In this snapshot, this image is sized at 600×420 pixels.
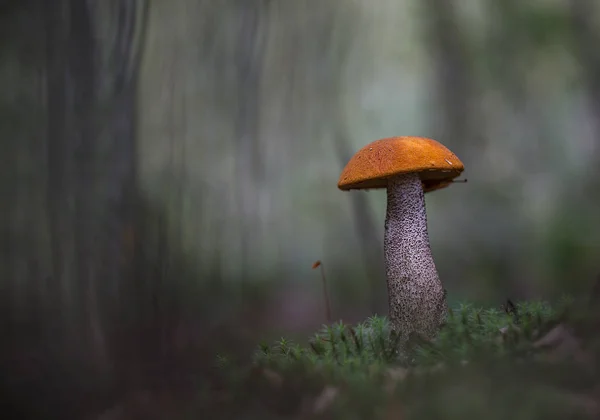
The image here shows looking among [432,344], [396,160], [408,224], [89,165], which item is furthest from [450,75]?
[89,165]

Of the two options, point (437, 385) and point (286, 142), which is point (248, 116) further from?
point (437, 385)

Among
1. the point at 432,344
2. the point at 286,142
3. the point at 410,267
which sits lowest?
the point at 432,344

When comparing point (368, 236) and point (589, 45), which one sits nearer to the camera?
point (589, 45)

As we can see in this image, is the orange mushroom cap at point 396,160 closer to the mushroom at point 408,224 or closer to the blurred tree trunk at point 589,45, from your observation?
the mushroom at point 408,224

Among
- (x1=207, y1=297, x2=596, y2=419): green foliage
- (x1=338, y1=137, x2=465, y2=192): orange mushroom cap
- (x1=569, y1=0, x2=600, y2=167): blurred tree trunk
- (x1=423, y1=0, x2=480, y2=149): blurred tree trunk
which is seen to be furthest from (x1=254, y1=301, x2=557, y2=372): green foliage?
(x1=569, y1=0, x2=600, y2=167): blurred tree trunk

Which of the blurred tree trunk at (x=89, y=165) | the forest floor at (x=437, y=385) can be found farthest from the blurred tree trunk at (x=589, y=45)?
the blurred tree trunk at (x=89, y=165)

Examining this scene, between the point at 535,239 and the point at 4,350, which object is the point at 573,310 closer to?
the point at 4,350

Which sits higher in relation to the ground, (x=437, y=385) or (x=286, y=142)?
(x=286, y=142)
